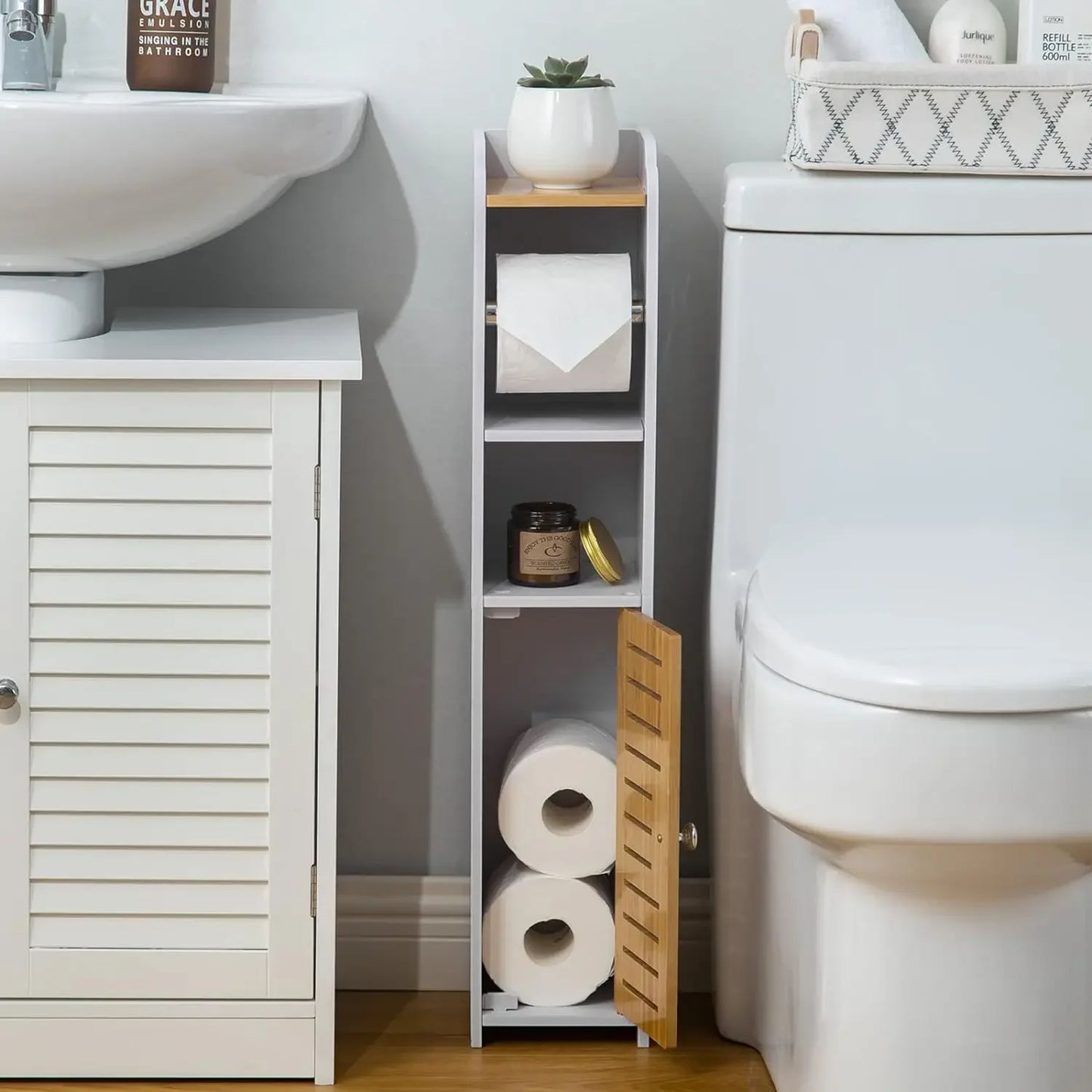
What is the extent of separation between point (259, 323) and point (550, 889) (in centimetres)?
63

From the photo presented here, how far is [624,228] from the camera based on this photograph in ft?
4.91

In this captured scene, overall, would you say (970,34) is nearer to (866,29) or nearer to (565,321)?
(866,29)

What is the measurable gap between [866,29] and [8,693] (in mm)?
998

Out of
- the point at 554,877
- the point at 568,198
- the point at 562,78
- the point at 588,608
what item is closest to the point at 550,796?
the point at 554,877

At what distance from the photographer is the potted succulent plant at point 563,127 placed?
50.8 inches

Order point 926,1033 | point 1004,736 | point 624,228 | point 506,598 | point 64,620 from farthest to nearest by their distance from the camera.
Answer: point 624,228
point 506,598
point 64,620
point 926,1033
point 1004,736

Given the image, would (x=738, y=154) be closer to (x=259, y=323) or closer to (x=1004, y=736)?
(x=259, y=323)

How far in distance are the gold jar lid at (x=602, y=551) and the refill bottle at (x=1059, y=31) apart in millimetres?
606

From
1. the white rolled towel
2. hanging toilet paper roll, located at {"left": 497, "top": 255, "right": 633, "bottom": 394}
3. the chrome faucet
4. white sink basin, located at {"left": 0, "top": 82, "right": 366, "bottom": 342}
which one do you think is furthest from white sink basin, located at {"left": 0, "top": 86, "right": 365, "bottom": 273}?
the white rolled towel

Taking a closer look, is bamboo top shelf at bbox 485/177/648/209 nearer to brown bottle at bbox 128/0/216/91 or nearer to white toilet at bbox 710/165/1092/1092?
white toilet at bbox 710/165/1092/1092

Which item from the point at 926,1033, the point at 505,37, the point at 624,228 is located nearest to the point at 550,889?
the point at 926,1033

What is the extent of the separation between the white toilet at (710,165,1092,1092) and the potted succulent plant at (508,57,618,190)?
0.46 feet

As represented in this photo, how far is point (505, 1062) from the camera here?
1433mm

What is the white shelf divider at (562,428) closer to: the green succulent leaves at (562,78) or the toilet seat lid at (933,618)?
the toilet seat lid at (933,618)
